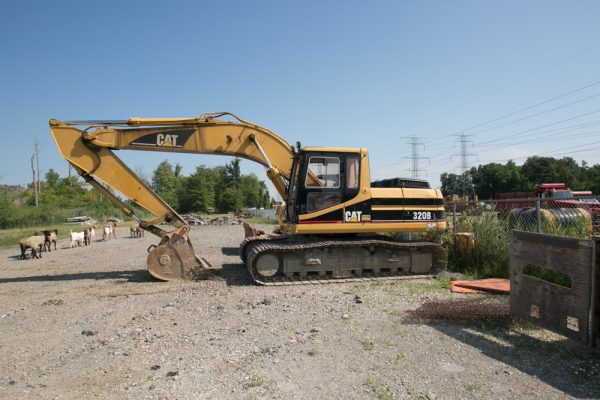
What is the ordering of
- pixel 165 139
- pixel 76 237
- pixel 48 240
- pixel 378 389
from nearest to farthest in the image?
1. pixel 378 389
2. pixel 165 139
3. pixel 48 240
4. pixel 76 237

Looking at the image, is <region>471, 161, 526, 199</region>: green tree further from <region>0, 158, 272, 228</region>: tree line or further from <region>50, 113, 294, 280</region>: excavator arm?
<region>50, 113, 294, 280</region>: excavator arm

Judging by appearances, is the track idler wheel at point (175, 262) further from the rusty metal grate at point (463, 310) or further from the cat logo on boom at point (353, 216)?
the rusty metal grate at point (463, 310)

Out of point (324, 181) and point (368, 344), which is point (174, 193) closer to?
point (324, 181)

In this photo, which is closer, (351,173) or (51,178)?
(351,173)

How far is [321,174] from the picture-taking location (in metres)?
8.97

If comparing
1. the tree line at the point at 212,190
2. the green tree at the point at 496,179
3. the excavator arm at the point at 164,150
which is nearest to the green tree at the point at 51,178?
the tree line at the point at 212,190

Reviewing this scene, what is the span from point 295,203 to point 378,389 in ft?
17.7

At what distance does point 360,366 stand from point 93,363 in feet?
9.93

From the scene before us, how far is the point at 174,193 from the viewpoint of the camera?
75.5 metres

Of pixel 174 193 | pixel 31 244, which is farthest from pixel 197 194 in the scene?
pixel 31 244

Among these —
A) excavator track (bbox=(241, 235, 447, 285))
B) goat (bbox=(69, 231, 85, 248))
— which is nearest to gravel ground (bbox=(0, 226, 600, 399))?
excavator track (bbox=(241, 235, 447, 285))

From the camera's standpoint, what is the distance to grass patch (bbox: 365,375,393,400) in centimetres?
363

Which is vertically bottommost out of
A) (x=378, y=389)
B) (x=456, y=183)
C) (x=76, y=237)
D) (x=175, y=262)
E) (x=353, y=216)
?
(x=378, y=389)

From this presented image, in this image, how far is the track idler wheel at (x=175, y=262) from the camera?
8.94 m
